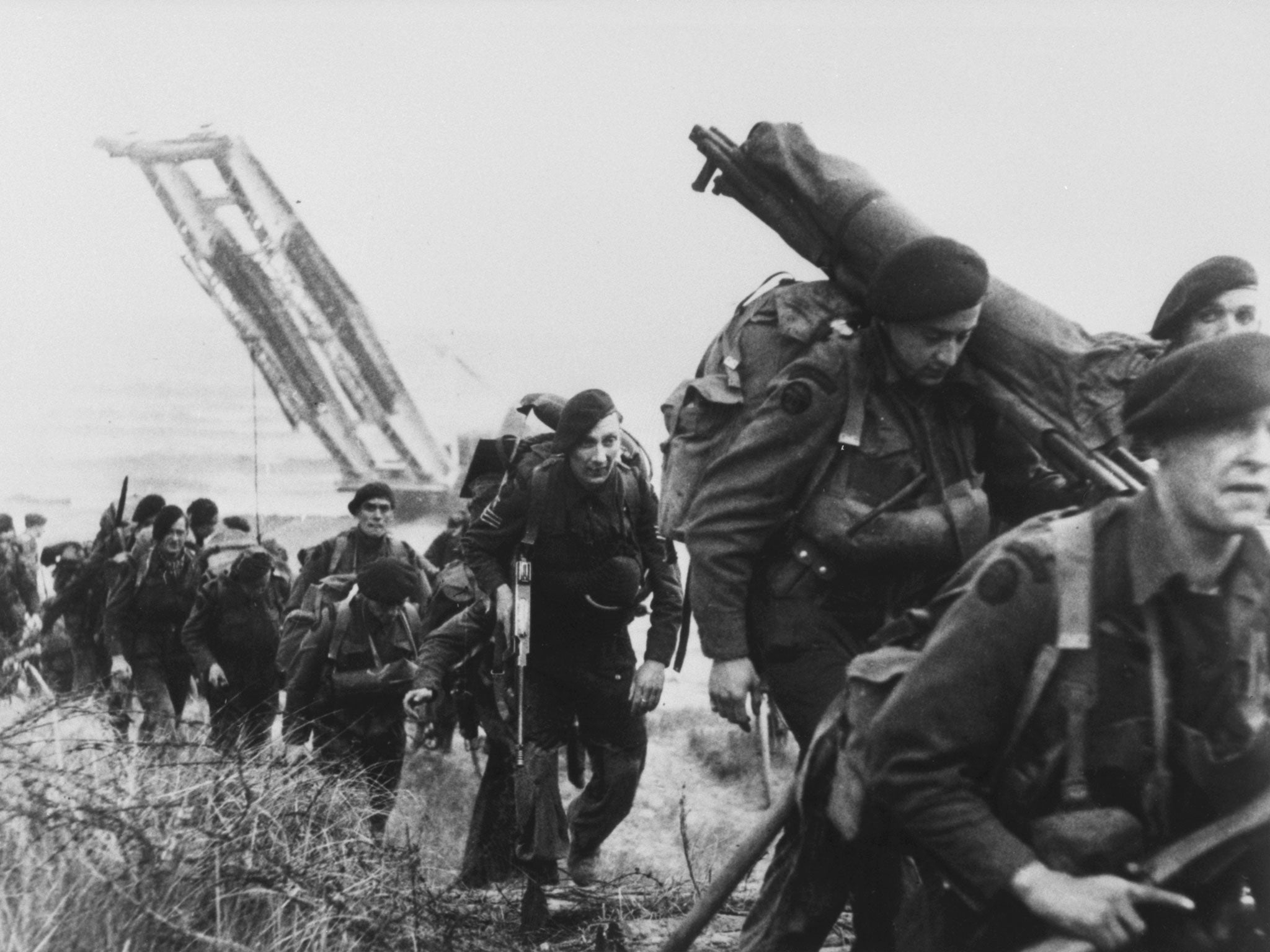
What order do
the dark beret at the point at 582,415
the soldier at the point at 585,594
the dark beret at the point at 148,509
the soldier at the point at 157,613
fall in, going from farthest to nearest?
1. the dark beret at the point at 148,509
2. the soldier at the point at 157,613
3. the soldier at the point at 585,594
4. the dark beret at the point at 582,415

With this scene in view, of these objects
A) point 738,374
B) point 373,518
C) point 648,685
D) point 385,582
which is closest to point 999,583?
point 738,374

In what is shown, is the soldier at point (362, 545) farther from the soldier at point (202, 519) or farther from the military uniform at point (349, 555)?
the soldier at point (202, 519)

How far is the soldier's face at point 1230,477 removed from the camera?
2.46 m

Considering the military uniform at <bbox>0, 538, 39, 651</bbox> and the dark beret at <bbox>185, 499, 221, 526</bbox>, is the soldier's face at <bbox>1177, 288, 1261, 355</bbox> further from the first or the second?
the military uniform at <bbox>0, 538, 39, 651</bbox>

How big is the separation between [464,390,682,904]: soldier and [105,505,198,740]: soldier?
13.3 ft

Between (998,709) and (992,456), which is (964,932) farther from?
(992,456)

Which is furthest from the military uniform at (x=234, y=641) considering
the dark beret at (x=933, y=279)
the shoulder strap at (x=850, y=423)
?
the dark beret at (x=933, y=279)

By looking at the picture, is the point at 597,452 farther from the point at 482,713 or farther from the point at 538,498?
the point at 482,713

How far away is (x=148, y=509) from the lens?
38.3ft

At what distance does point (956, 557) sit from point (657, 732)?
831 cm

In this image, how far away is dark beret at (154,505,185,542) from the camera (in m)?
10.2

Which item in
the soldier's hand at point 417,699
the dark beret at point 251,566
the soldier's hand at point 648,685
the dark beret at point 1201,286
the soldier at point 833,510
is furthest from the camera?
the dark beret at point 251,566

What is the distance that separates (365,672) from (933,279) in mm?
4592

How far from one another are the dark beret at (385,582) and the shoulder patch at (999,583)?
17.9 feet
